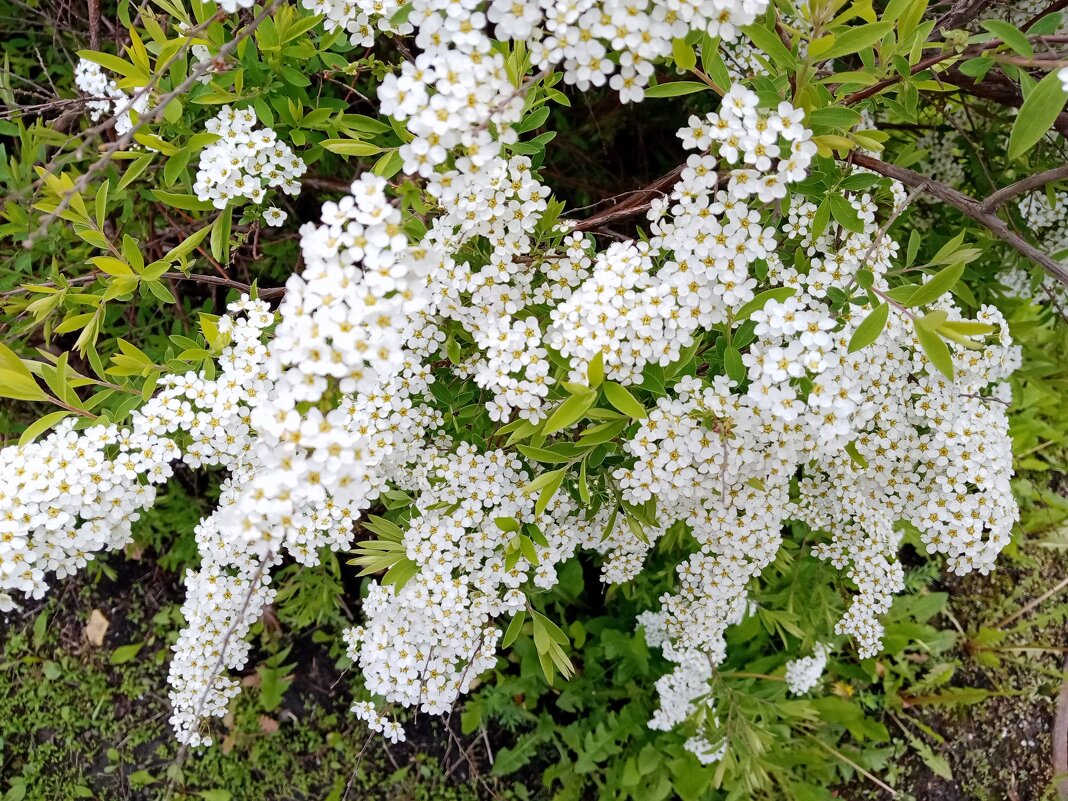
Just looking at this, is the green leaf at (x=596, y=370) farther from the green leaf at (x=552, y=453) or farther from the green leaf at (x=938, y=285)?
the green leaf at (x=938, y=285)

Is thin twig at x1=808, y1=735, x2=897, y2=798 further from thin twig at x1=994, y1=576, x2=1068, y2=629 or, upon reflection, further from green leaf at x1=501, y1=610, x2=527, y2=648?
green leaf at x1=501, y1=610, x2=527, y2=648

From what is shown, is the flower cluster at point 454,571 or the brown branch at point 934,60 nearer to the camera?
the brown branch at point 934,60

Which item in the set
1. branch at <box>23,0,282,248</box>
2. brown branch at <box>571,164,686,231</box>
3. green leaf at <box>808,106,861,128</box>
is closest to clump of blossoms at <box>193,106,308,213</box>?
branch at <box>23,0,282,248</box>

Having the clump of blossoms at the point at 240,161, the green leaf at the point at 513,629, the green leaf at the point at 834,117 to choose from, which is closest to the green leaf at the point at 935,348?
the green leaf at the point at 834,117

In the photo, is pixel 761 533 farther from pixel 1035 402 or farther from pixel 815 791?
pixel 1035 402

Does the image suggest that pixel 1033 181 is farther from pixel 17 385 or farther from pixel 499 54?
pixel 17 385
